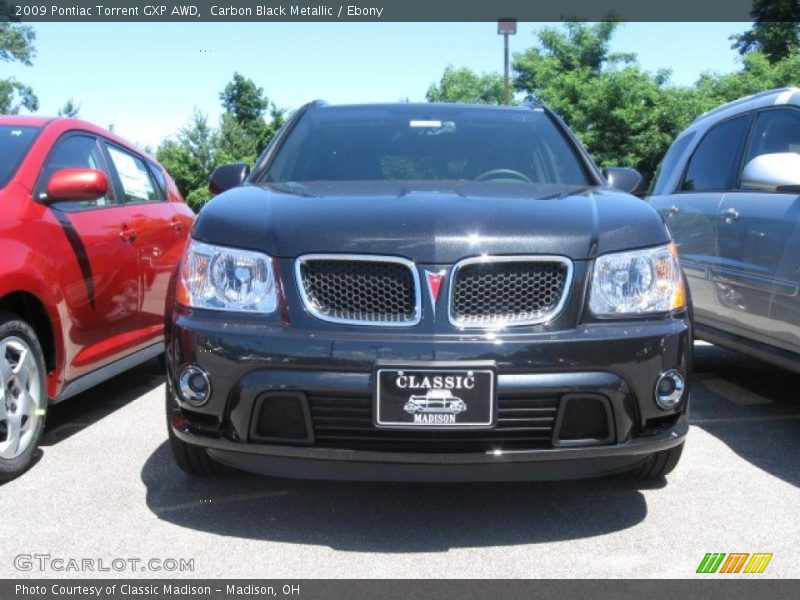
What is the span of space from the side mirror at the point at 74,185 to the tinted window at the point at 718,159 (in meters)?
3.53

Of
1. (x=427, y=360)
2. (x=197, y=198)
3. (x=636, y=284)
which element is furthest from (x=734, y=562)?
(x=197, y=198)

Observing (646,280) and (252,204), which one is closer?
(646,280)

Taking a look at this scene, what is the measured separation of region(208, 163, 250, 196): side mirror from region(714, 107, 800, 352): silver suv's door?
8.53 feet

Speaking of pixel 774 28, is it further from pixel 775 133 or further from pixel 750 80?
pixel 775 133

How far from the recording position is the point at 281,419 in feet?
9.33

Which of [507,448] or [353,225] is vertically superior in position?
[353,225]

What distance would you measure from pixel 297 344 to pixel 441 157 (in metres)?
1.62

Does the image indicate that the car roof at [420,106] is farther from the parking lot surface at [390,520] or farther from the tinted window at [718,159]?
the parking lot surface at [390,520]

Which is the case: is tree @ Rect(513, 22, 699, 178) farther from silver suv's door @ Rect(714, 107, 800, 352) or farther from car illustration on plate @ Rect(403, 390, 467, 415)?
car illustration on plate @ Rect(403, 390, 467, 415)

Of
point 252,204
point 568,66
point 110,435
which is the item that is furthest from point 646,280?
point 568,66

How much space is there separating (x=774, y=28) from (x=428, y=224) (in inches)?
1687

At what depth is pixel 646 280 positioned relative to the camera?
3006 millimetres
